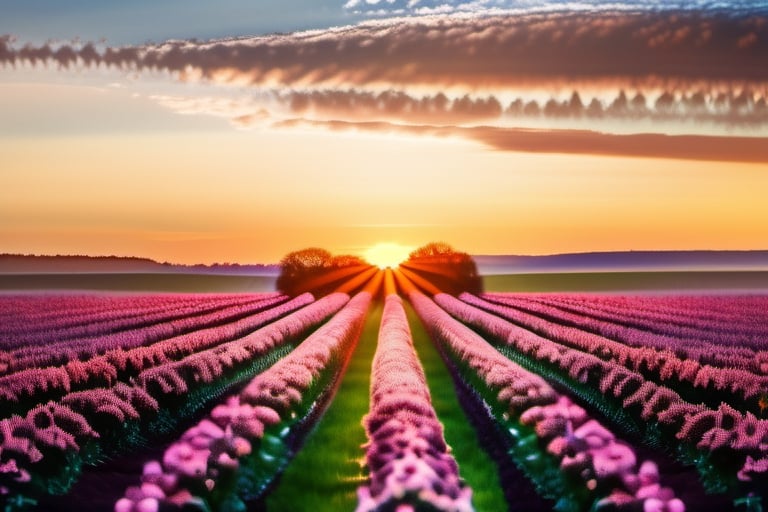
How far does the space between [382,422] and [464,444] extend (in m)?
2.66

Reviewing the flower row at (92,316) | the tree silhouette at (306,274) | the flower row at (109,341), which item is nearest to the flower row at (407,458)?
the flower row at (109,341)

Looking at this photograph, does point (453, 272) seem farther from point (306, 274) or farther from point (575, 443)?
point (575, 443)

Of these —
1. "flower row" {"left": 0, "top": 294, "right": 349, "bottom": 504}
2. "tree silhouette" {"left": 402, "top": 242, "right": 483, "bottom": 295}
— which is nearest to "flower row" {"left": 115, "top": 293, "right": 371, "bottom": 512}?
"flower row" {"left": 0, "top": 294, "right": 349, "bottom": 504}

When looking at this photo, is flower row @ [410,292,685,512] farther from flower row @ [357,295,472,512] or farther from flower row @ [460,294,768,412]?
flower row @ [460,294,768,412]

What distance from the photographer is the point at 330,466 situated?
412 inches

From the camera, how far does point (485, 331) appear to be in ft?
77.9

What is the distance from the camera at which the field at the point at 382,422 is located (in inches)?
336

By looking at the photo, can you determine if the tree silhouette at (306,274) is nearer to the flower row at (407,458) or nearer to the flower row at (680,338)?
the flower row at (680,338)

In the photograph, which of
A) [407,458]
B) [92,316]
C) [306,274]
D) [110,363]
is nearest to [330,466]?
[407,458]

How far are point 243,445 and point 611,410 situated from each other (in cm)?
586

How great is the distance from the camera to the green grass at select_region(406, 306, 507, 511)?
9.56m

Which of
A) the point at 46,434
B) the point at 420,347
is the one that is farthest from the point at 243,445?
the point at 420,347

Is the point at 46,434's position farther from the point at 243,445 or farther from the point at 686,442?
the point at 686,442

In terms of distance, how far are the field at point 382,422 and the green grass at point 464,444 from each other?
0.13 feet
